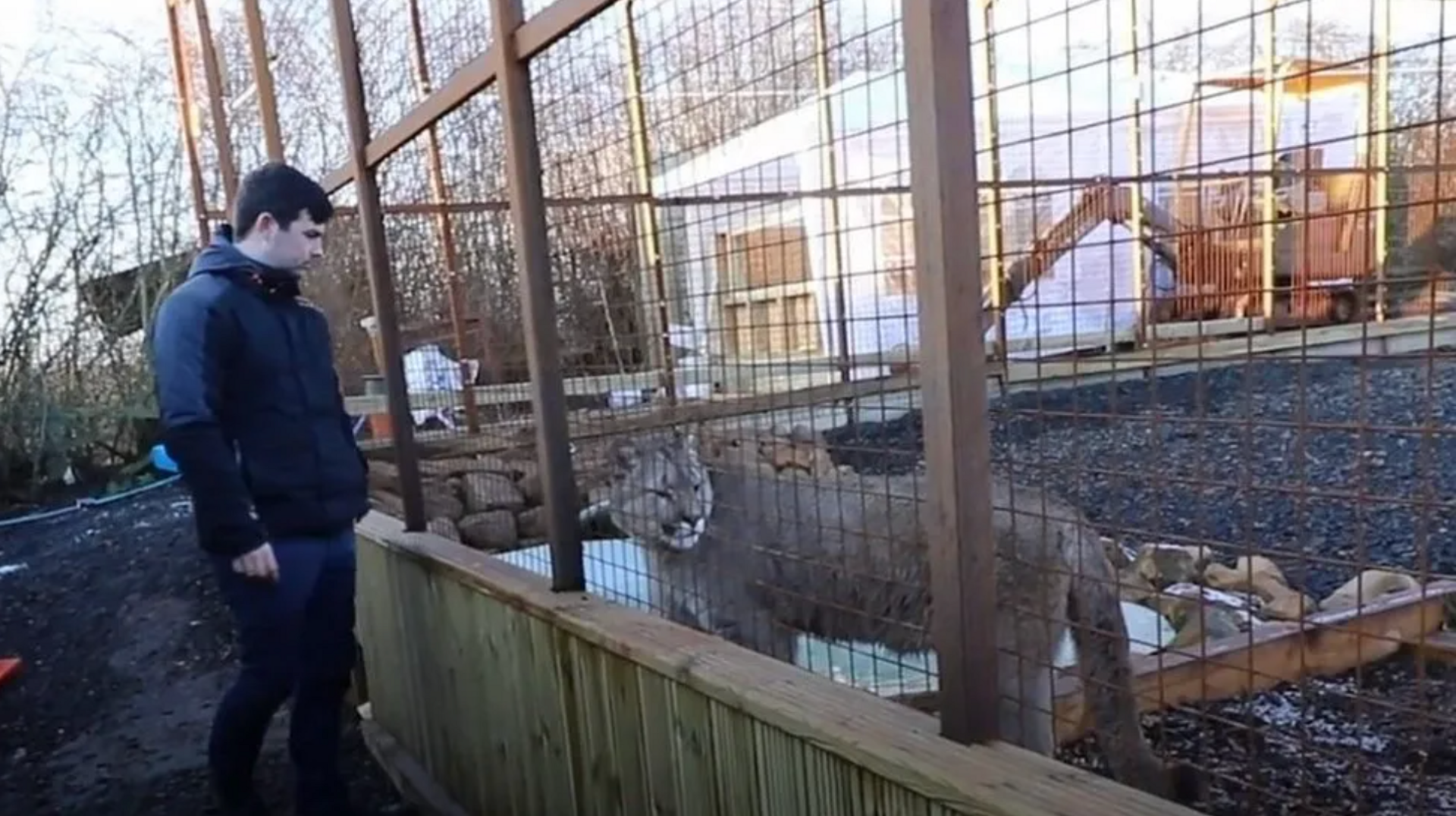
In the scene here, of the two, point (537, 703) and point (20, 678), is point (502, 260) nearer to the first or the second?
point (537, 703)

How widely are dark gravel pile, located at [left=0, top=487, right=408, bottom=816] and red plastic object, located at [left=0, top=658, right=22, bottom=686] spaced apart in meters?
0.04

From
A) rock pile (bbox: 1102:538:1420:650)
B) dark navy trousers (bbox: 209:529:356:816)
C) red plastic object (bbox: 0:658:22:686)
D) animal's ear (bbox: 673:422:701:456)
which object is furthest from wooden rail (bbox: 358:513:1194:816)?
red plastic object (bbox: 0:658:22:686)

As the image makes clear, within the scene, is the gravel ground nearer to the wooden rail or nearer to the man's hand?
the wooden rail

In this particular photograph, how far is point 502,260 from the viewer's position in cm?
364

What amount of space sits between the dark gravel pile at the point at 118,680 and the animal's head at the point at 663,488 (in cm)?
132

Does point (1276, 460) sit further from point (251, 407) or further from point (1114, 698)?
point (251, 407)

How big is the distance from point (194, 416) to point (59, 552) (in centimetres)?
694

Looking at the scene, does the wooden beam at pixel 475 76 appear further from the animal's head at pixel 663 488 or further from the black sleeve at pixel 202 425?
the animal's head at pixel 663 488

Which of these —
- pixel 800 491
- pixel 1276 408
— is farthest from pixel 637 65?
pixel 1276 408

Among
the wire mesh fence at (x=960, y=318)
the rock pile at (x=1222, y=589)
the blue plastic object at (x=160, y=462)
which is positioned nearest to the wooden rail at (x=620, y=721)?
the wire mesh fence at (x=960, y=318)

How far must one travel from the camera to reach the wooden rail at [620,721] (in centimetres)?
170

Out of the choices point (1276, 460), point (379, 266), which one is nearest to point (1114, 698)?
point (379, 266)

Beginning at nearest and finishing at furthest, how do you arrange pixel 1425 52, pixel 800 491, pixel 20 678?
pixel 1425 52, pixel 800 491, pixel 20 678

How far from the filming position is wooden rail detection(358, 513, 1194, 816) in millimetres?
1695
